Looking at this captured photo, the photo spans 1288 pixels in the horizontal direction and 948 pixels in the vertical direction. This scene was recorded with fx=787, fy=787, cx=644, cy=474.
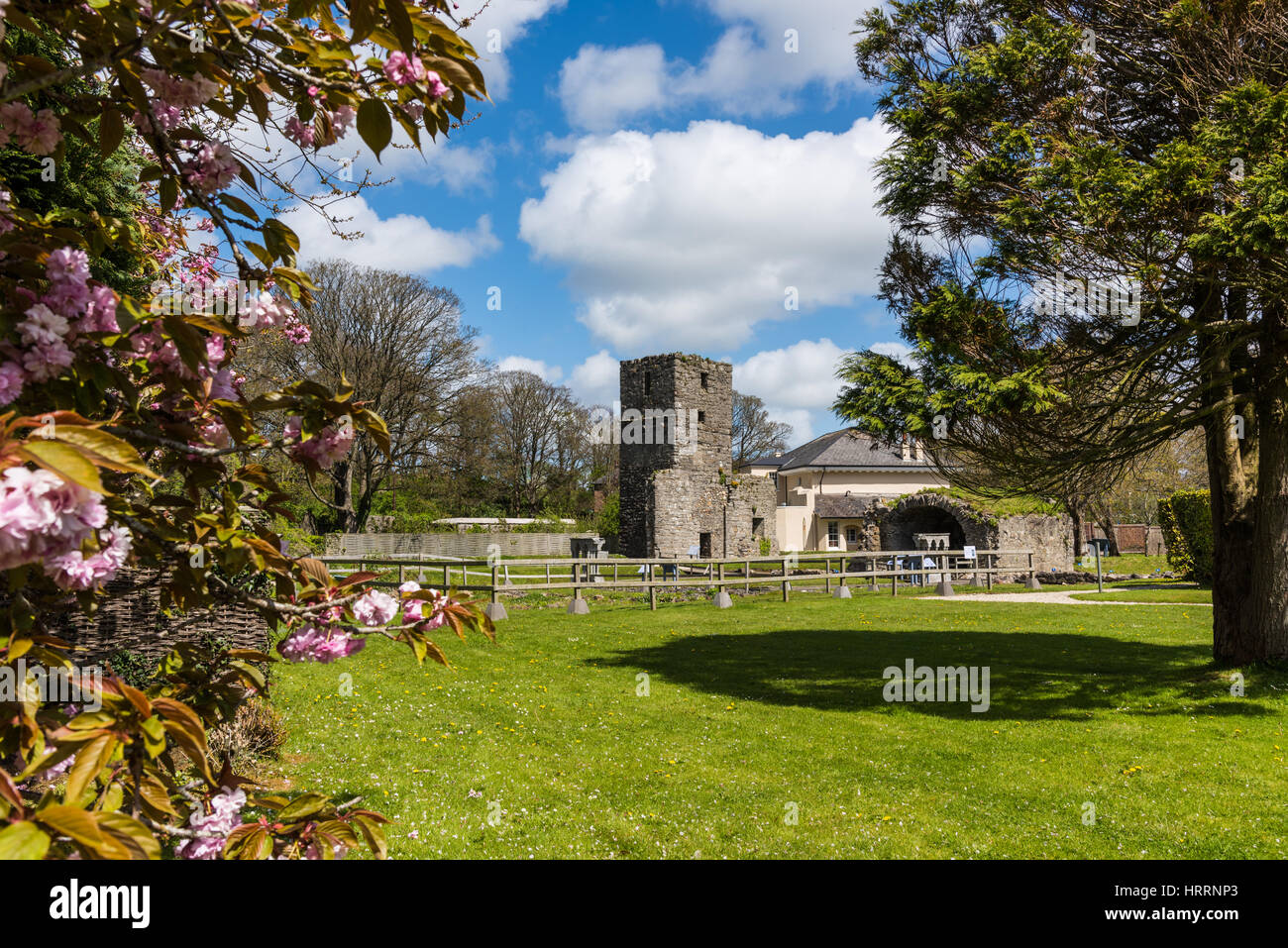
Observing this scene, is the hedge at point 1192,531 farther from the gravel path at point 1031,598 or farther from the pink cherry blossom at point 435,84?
the pink cherry blossom at point 435,84

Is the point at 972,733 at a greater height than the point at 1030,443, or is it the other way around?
the point at 1030,443

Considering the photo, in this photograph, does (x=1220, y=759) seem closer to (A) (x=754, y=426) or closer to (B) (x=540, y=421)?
(B) (x=540, y=421)

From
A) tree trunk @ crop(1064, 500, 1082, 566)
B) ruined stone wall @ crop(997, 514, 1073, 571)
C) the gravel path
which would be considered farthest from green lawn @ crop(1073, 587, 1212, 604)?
tree trunk @ crop(1064, 500, 1082, 566)

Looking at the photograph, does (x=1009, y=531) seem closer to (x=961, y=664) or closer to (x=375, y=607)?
(x=961, y=664)

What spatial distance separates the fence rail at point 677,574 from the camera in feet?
54.5

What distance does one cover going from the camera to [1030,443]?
9.88 metres

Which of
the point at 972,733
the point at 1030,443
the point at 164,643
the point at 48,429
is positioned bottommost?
the point at 972,733

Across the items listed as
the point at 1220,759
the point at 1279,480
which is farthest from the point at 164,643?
the point at 1279,480

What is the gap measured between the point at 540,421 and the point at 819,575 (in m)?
31.9

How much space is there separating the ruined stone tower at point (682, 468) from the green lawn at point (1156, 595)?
15.4 metres

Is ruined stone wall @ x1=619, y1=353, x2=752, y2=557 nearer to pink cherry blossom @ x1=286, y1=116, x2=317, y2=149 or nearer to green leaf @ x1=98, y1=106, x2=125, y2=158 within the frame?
pink cherry blossom @ x1=286, y1=116, x2=317, y2=149

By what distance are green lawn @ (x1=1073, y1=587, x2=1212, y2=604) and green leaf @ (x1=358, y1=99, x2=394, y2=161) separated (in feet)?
70.4
